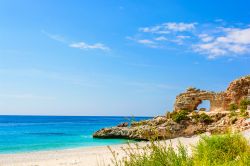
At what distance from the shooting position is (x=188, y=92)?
1428 inches

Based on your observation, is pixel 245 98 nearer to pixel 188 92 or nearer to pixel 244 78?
pixel 244 78

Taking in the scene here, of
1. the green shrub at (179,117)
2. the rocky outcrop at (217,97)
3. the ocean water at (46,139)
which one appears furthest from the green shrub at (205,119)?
the ocean water at (46,139)

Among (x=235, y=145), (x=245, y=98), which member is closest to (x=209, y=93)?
(x=245, y=98)

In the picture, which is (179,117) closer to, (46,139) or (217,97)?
(217,97)

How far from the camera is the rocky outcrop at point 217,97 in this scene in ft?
110

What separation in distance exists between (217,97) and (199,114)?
160 inches

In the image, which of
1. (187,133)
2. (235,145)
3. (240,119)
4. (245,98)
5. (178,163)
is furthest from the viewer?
(245,98)

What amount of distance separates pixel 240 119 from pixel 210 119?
4.83 metres

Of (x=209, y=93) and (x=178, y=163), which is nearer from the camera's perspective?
(x=178, y=163)

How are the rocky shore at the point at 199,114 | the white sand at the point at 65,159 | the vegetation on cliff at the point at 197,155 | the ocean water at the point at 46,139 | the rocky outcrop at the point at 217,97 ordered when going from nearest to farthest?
the vegetation on cliff at the point at 197,155, the white sand at the point at 65,159, the rocky shore at the point at 199,114, the ocean water at the point at 46,139, the rocky outcrop at the point at 217,97

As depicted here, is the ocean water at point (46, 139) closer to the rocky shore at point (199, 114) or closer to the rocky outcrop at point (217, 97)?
the rocky shore at point (199, 114)

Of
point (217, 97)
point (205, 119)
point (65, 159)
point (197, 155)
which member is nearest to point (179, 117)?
point (205, 119)

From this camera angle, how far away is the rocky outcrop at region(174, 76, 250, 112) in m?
33.7

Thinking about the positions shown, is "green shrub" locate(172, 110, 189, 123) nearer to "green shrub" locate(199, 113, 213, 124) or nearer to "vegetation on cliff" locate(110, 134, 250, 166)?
"green shrub" locate(199, 113, 213, 124)
